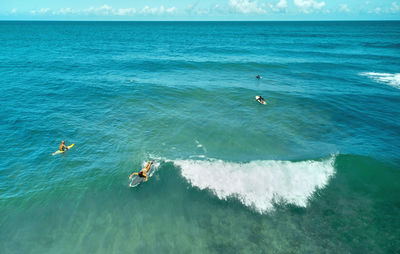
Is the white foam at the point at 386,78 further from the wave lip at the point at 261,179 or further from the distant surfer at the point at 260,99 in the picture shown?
the wave lip at the point at 261,179

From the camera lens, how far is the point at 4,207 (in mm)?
20766

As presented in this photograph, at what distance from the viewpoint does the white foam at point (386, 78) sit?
5481 cm

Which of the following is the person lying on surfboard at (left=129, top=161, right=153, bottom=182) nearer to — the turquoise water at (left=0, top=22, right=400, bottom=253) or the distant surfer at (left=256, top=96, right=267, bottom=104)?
the turquoise water at (left=0, top=22, right=400, bottom=253)

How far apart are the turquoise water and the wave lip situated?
0.15 m

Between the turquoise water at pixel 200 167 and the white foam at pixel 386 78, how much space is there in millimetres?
2319

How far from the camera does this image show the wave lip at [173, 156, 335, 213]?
2189 centimetres

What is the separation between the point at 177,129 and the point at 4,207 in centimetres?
2183

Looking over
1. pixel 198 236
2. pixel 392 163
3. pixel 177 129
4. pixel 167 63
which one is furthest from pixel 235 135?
pixel 167 63

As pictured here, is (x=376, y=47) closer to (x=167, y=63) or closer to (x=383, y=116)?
(x=383, y=116)

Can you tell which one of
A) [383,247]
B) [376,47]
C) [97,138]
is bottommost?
[383,247]

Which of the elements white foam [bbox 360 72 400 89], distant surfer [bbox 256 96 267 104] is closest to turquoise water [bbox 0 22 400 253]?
distant surfer [bbox 256 96 267 104]

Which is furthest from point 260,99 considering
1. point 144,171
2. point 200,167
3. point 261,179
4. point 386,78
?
point 386,78

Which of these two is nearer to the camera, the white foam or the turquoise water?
the turquoise water

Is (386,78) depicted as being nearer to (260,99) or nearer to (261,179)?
(260,99)
